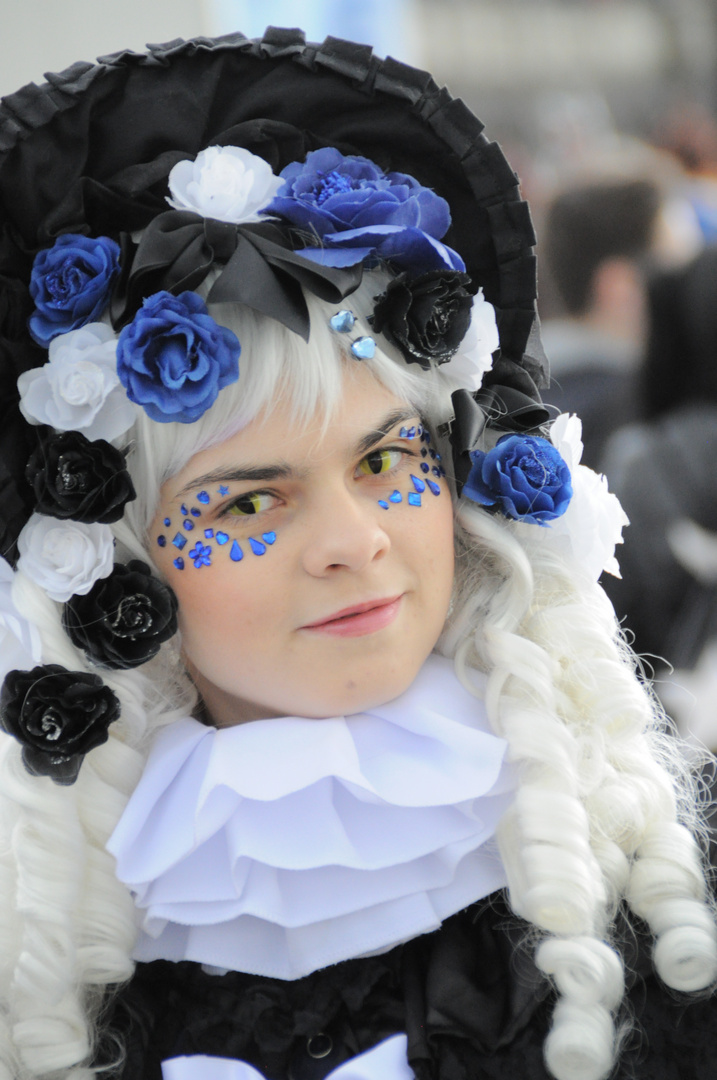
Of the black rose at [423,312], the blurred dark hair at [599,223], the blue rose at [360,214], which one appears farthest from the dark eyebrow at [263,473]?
the blurred dark hair at [599,223]

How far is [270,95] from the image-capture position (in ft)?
5.04

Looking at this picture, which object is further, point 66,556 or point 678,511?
point 678,511

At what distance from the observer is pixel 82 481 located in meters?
1.41

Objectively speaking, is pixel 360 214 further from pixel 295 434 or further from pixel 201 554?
pixel 201 554

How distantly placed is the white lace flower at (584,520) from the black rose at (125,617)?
1.97 feet

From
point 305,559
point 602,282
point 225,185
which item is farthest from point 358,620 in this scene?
point 602,282

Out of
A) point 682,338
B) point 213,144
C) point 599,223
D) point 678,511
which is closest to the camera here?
point 213,144

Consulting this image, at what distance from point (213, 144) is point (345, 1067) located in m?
1.26

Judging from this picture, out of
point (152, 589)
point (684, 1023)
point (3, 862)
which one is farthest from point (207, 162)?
point (684, 1023)

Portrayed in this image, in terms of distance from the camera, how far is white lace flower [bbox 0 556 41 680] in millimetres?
1489

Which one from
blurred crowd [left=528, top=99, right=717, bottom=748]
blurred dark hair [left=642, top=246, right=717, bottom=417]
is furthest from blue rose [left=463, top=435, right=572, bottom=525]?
blurred dark hair [left=642, top=246, right=717, bottom=417]

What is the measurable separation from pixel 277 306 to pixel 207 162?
0.27m

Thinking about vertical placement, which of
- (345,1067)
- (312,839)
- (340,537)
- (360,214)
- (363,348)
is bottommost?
(345,1067)

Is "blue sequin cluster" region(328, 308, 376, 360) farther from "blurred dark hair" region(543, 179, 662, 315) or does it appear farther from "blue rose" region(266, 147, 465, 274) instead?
"blurred dark hair" region(543, 179, 662, 315)
